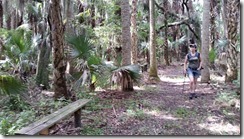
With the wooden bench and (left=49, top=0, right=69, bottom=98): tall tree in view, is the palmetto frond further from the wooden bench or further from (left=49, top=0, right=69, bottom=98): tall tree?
the wooden bench

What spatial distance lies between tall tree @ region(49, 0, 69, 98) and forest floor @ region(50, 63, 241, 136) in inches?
38.8

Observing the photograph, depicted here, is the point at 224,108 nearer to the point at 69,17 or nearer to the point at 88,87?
the point at 88,87

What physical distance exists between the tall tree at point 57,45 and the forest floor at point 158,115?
3.23 feet

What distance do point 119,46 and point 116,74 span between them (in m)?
6.39

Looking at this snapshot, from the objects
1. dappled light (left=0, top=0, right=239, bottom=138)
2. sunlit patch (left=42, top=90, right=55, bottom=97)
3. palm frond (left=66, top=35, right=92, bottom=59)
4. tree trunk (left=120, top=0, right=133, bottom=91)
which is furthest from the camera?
sunlit patch (left=42, top=90, right=55, bottom=97)

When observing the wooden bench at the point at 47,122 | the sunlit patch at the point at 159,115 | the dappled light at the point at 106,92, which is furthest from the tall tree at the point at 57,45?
the sunlit patch at the point at 159,115

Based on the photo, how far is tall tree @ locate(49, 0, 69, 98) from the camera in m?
7.30

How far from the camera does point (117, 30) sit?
14.2m

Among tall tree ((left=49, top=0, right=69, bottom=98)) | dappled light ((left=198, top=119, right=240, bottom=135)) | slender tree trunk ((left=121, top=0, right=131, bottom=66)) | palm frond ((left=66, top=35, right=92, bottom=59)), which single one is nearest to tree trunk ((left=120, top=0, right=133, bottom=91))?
slender tree trunk ((left=121, top=0, right=131, bottom=66))

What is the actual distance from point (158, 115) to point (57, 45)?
315 cm

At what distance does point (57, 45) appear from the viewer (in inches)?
291

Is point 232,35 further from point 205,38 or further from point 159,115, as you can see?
point 159,115

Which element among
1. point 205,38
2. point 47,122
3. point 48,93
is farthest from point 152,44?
point 47,122

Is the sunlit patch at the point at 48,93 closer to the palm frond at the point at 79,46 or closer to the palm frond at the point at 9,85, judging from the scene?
the palm frond at the point at 79,46
